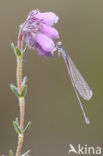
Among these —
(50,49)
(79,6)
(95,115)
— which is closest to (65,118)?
(95,115)

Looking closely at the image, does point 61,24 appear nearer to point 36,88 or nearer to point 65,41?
point 65,41

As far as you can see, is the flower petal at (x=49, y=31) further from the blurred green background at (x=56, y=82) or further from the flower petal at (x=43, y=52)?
the blurred green background at (x=56, y=82)

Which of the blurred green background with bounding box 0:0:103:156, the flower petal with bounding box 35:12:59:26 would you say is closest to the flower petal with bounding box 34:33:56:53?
the flower petal with bounding box 35:12:59:26

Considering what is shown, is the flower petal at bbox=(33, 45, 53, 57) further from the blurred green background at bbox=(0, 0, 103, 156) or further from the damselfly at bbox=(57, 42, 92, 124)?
the blurred green background at bbox=(0, 0, 103, 156)

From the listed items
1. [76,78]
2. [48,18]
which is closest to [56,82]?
[76,78]

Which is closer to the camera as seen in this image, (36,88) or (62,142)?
(62,142)

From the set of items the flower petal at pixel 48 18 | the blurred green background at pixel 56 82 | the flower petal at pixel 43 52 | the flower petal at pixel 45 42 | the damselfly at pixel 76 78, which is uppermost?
the flower petal at pixel 48 18

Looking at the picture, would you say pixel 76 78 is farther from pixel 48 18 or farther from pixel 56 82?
pixel 56 82

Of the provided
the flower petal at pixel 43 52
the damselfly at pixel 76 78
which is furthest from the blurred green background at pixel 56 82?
the flower petal at pixel 43 52

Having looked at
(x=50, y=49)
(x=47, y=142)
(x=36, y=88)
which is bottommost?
(x=47, y=142)
